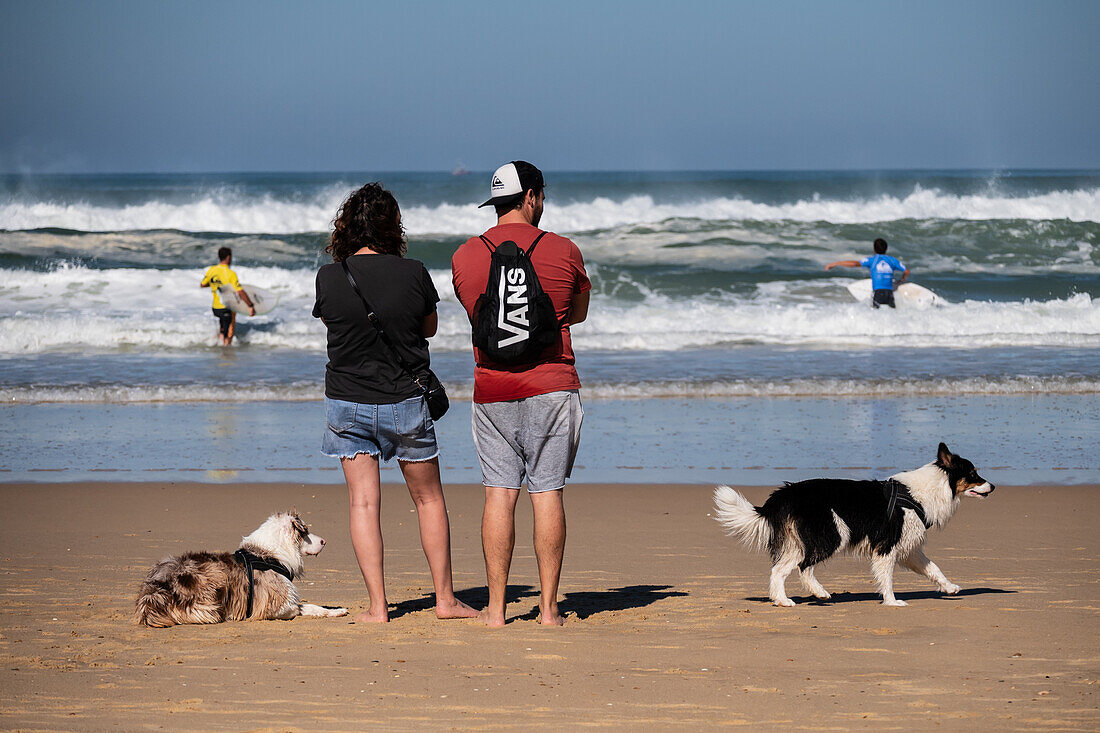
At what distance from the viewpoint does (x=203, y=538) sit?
6.42 metres

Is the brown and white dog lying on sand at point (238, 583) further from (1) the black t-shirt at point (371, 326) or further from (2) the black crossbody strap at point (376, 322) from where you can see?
(2) the black crossbody strap at point (376, 322)

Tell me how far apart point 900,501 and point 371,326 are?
2.33m

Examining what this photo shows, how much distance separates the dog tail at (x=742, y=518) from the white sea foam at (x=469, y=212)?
28.1m

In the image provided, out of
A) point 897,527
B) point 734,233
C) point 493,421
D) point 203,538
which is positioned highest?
point 734,233

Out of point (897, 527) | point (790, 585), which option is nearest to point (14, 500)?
point (790, 585)

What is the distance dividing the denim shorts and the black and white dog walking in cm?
127

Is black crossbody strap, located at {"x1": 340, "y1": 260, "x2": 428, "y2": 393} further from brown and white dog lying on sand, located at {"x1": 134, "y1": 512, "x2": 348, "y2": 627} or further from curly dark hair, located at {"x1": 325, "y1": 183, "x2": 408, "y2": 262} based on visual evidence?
brown and white dog lying on sand, located at {"x1": 134, "y1": 512, "x2": 348, "y2": 627}

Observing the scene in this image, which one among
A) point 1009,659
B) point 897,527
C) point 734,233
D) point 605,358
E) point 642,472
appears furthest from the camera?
point 734,233

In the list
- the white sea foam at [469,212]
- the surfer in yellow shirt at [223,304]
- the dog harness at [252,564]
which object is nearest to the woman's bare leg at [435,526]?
the dog harness at [252,564]

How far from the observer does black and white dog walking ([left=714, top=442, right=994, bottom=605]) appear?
4.74m

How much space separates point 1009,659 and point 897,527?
0.96 metres

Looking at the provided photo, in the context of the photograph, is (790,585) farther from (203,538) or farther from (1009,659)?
(203,538)

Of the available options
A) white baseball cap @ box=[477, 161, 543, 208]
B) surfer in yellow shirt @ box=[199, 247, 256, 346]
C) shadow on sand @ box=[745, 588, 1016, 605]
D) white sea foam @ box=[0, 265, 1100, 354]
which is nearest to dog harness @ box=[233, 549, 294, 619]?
white baseball cap @ box=[477, 161, 543, 208]

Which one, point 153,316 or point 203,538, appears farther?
point 153,316
